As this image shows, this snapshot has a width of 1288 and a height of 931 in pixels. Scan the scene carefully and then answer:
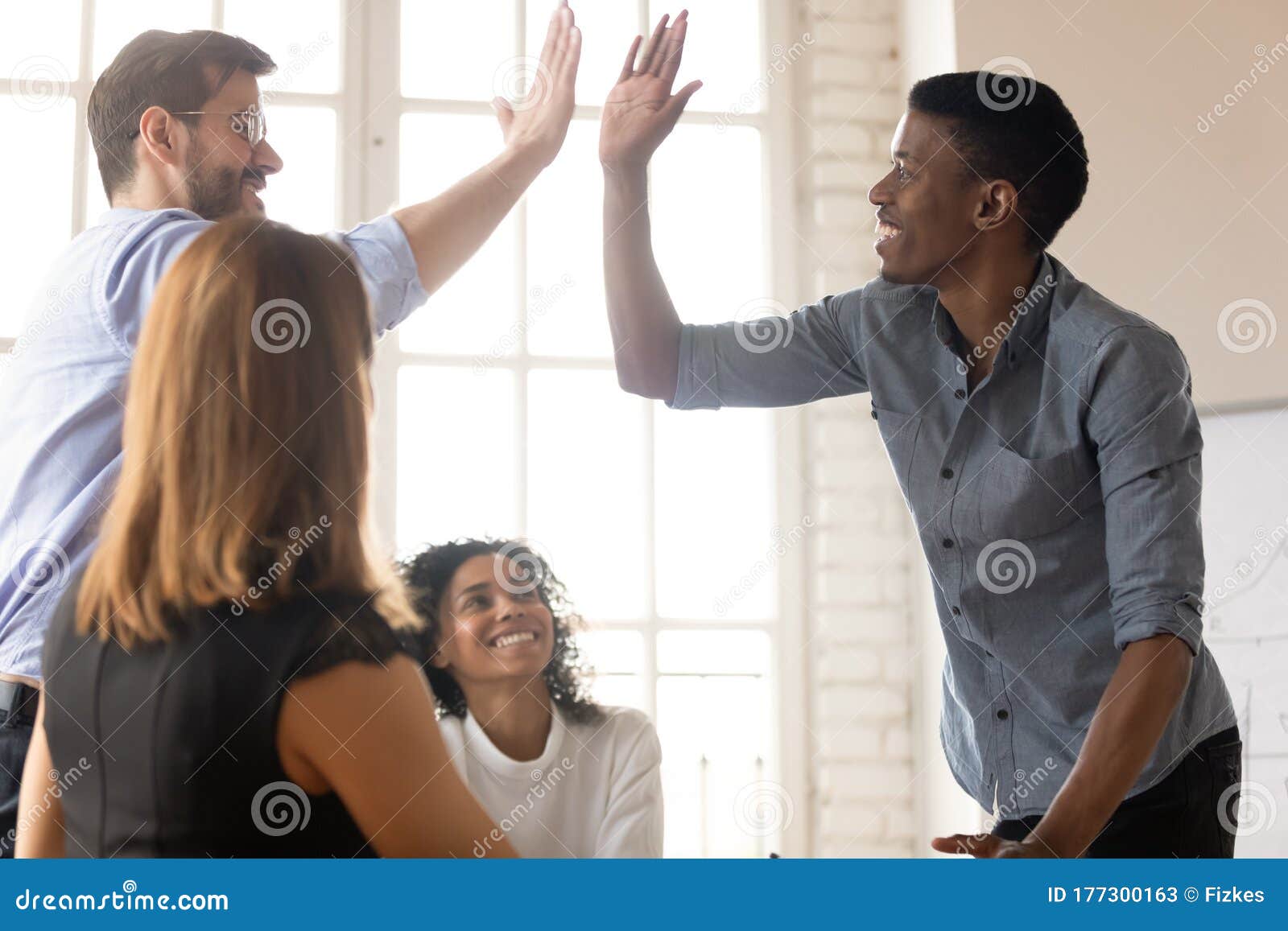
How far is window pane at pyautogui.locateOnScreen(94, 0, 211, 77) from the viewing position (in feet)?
8.71

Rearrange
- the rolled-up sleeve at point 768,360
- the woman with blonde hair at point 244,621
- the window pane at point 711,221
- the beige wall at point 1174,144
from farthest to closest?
the window pane at point 711,221, the beige wall at point 1174,144, the rolled-up sleeve at point 768,360, the woman with blonde hair at point 244,621

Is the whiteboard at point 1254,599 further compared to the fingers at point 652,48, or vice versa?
the whiteboard at point 1254,599

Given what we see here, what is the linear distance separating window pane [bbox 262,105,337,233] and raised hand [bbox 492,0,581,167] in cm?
111

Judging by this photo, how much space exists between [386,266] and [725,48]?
1725 mm

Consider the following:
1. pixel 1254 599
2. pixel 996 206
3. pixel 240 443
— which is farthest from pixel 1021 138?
pixel 1254 599

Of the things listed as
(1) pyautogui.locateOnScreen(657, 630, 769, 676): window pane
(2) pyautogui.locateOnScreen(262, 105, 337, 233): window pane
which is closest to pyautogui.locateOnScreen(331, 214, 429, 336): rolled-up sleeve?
(2) pyautogui.locateOnScreen(262, 105, 337, 233): window pane

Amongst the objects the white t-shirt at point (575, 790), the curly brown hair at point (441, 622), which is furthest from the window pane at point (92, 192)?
the white t-shirt at point (575, 790)

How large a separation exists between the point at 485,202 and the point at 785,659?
148cm

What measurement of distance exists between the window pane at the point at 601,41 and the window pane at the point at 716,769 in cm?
129

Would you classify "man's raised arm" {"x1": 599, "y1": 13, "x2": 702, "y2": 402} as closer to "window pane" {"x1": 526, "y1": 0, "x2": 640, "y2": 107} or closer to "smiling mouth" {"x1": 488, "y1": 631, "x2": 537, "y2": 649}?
"smiling mouth" {"x1": 488, "y1": 631, "x2": 537, "y2": 649}

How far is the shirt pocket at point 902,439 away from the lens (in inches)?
58.0

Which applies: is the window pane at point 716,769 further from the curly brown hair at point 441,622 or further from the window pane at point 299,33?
the window pane at point 299,33

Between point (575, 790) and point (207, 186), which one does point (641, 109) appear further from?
point (575, 790)
